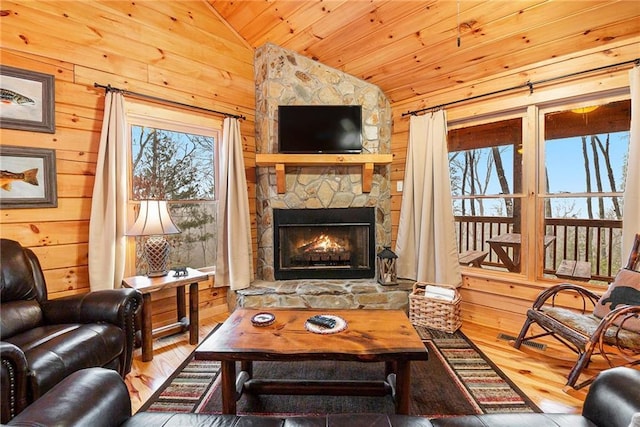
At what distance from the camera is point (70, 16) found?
254 cm

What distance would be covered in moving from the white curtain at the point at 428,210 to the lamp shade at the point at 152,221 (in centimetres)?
247

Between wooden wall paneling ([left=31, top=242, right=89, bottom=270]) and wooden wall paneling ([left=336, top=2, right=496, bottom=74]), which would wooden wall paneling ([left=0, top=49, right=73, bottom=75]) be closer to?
wooden wall paneling ([left=31, top=242, right=89, bottom=270])

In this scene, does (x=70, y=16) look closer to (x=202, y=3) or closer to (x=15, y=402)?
(x=202, y=3)

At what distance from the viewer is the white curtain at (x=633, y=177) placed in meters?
2.37

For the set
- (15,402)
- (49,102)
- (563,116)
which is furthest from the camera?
(563,116)

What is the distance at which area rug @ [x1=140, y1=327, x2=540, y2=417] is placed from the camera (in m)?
1.88

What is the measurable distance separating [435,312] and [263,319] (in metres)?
1.88

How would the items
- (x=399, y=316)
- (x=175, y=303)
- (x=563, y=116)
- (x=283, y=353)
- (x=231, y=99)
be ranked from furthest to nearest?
1. (x=231, y=99)
2. (x=175, y=303)
3. (x=563, y=116)
4. (x=399, y=316)
5. (x=283, y=353)

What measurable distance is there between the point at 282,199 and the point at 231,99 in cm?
125

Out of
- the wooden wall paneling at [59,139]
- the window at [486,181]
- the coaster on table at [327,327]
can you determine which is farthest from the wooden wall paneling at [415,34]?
the coaster on table at [327,327]

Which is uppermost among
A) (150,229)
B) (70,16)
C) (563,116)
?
(70,16)

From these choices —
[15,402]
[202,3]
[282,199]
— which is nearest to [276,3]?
[202,3]

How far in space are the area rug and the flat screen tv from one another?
2.14m

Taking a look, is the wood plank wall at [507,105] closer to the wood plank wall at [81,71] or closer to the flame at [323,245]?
the flame at [323,245]
